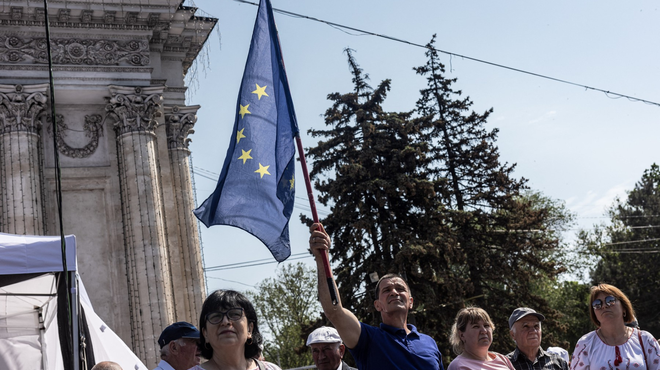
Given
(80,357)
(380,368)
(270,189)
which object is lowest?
(380,368)

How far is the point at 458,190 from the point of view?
30.9 m

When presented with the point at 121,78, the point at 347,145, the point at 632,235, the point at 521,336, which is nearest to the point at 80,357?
the point at 521,336

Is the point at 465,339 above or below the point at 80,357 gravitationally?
below

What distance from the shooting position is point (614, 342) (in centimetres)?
645

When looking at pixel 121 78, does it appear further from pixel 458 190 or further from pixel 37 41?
pixel 458 190

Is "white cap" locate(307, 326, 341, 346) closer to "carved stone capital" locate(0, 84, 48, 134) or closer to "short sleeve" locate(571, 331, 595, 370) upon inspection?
"short sleeve" locate(571, 331, 595, 370)

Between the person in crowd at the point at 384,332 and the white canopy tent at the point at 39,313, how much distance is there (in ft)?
9.82

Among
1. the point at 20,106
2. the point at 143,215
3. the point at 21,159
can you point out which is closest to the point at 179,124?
the point at 143,215

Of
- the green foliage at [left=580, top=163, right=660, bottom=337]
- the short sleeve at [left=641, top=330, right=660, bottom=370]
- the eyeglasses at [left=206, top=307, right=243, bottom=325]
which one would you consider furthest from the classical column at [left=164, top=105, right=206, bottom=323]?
the green foliage at [left=580, top=163, right=660, bottom=337]

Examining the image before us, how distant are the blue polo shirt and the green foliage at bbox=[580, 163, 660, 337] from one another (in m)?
41.3

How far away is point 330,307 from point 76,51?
47.4 feet

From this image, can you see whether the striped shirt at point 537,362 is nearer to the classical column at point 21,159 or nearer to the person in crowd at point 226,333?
the person in crowd at point 226,333

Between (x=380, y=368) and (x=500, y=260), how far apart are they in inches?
963

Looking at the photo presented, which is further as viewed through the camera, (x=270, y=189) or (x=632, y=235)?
(x=632, y=235)
